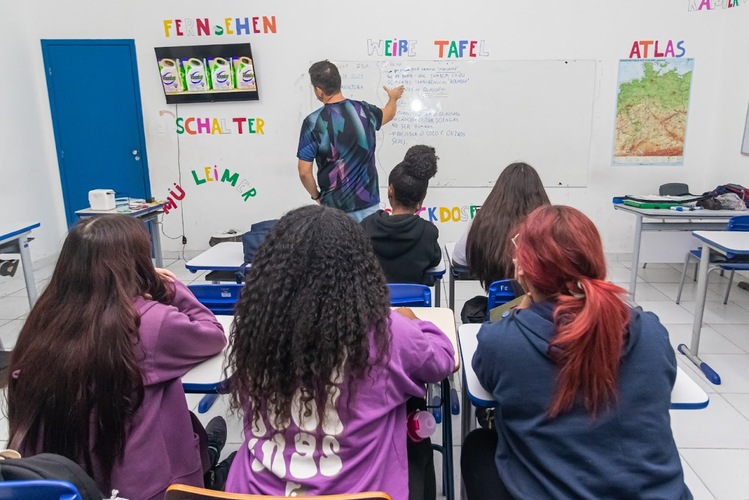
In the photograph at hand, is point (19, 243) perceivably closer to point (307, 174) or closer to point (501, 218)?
point (307, 174)

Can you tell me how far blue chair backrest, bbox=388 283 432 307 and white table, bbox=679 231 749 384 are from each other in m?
1.69

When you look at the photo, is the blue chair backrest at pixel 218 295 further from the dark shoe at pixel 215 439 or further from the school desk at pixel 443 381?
the dark shoe at pixel 215 439

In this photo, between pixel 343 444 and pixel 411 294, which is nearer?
pixel 343 444

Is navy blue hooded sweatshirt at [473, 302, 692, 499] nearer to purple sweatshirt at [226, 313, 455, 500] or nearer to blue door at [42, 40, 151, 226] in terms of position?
purple sweatshirt at [226, 313, 455, 500]

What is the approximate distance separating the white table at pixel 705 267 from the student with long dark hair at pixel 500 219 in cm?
110

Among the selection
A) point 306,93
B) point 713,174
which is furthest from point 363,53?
point 713,174

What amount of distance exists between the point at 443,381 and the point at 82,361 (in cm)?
98

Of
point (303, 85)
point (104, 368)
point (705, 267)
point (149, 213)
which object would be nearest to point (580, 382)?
point (104, 368)

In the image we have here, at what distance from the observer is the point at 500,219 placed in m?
2.31

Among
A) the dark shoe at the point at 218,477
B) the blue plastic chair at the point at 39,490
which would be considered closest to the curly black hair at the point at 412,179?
the dark shoe at the point at 218,477

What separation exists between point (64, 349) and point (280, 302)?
0.52 meters

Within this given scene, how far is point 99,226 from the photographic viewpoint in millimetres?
1262

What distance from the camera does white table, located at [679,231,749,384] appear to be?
2.70 m

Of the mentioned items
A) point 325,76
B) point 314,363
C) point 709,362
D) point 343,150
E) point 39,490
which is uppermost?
point 325,76
